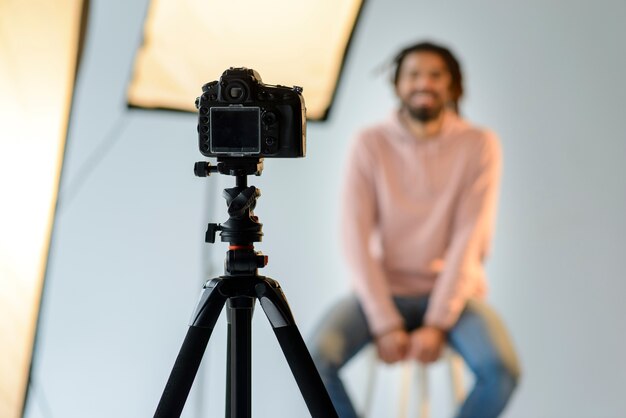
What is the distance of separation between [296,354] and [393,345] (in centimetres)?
103

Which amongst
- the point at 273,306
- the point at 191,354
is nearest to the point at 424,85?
the point at 273,306

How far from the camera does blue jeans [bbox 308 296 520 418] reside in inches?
92.9

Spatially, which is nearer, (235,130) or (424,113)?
(235,130)

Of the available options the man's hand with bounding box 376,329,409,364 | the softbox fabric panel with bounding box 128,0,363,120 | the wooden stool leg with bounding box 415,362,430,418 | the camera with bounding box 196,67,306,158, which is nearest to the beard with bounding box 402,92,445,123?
the softbox fabric panel with bounding box 128,0,363,120

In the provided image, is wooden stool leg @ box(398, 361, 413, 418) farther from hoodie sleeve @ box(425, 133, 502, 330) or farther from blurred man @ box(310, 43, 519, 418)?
hoodie sleeve @ box(425, 133, 502, 330)

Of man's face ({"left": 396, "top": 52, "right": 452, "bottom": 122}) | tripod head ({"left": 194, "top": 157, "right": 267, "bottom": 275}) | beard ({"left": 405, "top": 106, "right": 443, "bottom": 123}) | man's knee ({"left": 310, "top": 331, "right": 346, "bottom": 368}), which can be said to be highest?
man's face ({"left": 396, "top": 52, "right": 452, "bottom": 122})

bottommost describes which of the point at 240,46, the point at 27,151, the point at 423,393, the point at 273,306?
the point at 423,393

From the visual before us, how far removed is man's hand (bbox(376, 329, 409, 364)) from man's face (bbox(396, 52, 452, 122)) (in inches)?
27.9

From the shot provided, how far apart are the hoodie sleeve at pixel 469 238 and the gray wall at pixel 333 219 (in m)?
0.05

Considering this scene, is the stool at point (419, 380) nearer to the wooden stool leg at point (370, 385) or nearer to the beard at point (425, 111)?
the wooden stool leg at point (370, 385)

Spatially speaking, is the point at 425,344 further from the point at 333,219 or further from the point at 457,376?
the point at 333,219

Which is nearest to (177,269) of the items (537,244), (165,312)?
(165,312)

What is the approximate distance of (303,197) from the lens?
2416mm

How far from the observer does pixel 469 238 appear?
7.83ft
